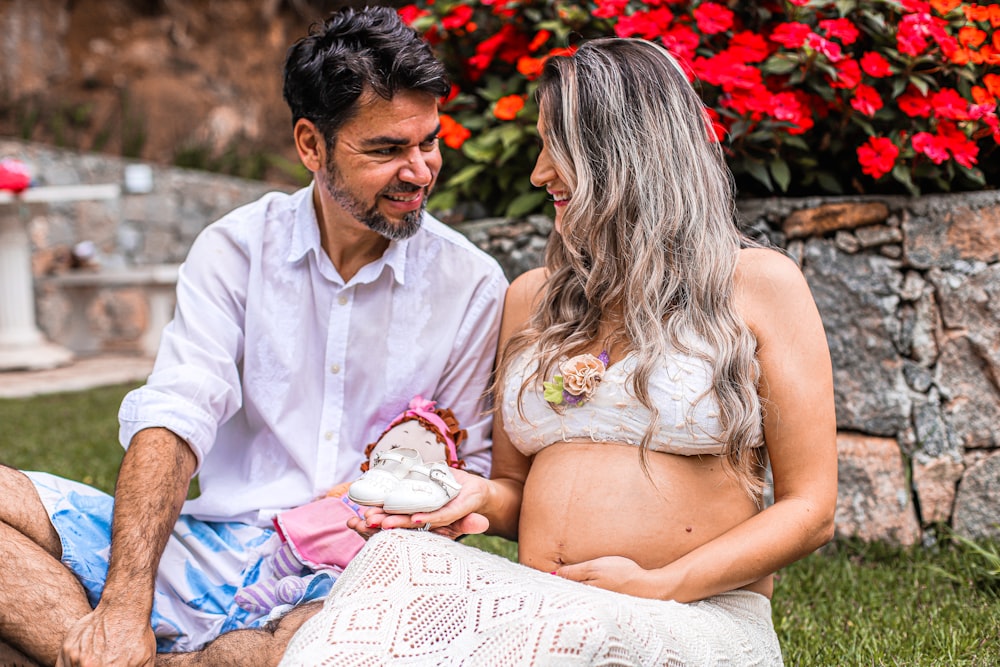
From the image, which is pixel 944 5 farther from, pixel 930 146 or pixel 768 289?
pixel 768 289

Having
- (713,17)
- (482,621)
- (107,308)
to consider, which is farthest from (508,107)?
(107,308)

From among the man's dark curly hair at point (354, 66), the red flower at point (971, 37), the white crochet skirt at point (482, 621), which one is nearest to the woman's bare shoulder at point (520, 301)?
the man's dark curly hair at point (354, 66)

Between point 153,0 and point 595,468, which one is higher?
point 595,468

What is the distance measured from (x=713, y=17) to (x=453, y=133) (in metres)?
1.03

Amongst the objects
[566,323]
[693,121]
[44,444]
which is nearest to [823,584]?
[566,323]

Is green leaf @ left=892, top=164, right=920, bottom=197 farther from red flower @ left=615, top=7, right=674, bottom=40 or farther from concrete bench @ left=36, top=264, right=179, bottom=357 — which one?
concrete bench @ left=36, top=264, right=179, bottom=357

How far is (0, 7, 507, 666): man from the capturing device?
7.89 feet

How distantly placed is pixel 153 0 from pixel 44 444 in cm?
940

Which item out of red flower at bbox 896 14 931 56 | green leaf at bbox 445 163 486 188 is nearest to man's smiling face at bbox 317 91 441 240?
green leaf at bbox 445 163 486 188

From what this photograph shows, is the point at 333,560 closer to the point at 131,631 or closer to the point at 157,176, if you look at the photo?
the point at 131,631

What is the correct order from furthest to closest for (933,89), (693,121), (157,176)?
(157,176)
(933,89)
(693,121)

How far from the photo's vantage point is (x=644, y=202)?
2084 millimetres

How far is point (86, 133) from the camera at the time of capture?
1177 centimetres

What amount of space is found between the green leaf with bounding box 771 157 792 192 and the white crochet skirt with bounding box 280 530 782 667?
1.74 m
